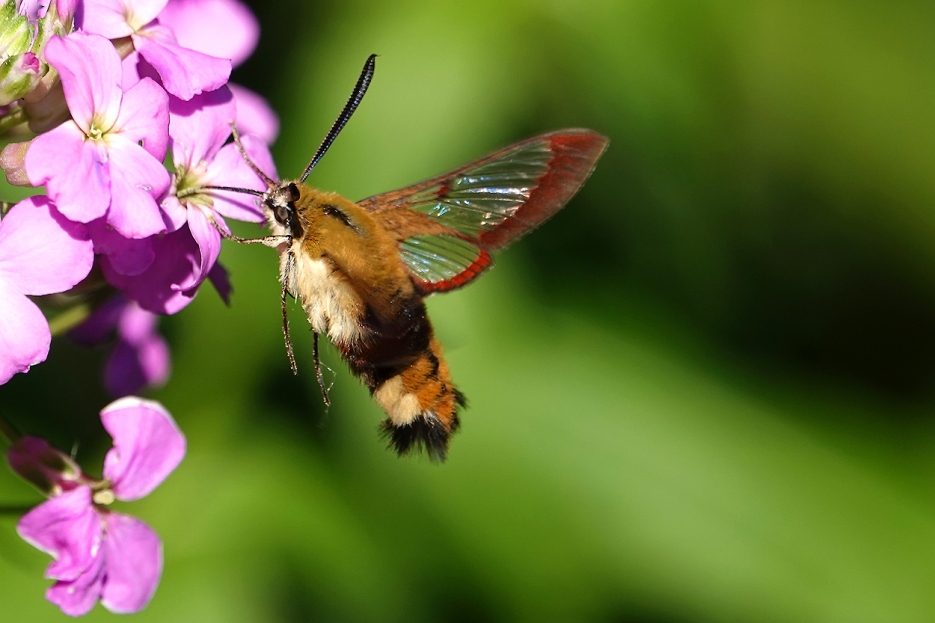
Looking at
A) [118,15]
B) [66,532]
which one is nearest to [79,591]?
[66,532]

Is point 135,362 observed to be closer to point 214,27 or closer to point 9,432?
point 9,432

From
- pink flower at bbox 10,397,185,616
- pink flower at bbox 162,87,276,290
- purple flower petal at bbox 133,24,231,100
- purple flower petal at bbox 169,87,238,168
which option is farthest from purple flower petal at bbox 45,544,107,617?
purple flower petal at bbox 133,24,231,100

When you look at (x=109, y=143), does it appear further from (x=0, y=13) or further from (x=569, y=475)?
(x=569, y=475)

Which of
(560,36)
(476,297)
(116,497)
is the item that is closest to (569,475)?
(476,297)

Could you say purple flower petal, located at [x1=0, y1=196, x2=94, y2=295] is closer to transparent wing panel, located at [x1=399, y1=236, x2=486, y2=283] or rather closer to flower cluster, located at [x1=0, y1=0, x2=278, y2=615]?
flower cluster, located at [x1=0, y1=0, x2=278, y2=615]

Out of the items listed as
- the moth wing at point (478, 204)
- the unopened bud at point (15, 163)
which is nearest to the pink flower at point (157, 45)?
the unopened bud at point (15, 163)

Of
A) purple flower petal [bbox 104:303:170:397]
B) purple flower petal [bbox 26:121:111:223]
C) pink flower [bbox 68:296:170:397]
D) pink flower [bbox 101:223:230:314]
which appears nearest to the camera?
purple flower petal [bbox 26:121:111:223]
